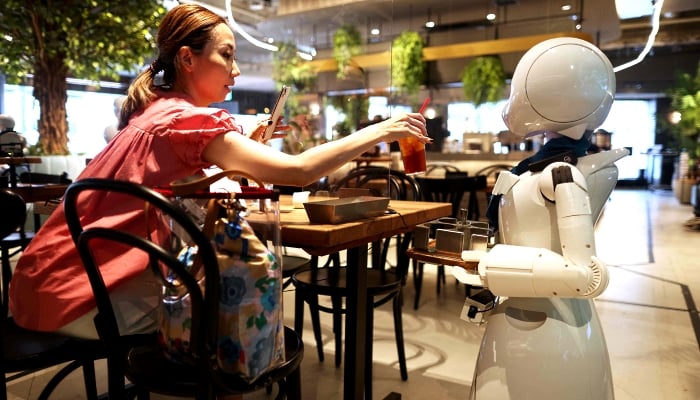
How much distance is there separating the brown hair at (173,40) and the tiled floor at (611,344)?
4.40 ft

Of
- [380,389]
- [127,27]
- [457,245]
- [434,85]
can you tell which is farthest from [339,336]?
[434,85]

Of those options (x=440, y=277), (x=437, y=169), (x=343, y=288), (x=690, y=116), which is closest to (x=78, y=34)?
(x=437, y=169)

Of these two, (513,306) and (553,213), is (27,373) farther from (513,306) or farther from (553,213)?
(553,213)

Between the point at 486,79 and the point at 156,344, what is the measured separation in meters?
7.85

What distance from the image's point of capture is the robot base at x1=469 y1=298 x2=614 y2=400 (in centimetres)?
139

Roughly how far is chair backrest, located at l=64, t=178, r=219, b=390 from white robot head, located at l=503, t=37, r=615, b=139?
41.0 inches

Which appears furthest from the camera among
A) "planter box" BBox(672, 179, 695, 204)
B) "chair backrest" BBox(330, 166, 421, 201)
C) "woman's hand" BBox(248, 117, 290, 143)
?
"planter box" BBox(672, 179, 695, 204)

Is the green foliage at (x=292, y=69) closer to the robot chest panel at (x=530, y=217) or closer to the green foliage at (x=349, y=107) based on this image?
the green foliage at (x=349, y=107)

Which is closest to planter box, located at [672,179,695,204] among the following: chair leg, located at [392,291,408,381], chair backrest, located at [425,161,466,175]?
chair backrest, located at [425,161,466,175]

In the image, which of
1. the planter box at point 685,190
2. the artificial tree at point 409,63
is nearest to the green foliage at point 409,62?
the artificial tree at point 409,63

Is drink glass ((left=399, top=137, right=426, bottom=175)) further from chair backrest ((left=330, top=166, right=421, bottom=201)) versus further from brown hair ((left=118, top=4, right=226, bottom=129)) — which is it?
chair backrest ((left=330, top=166, right=421, bottom=201))

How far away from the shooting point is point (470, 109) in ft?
28.4

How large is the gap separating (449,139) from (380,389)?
706 cm

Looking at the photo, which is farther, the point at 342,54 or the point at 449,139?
the point at 449,139
